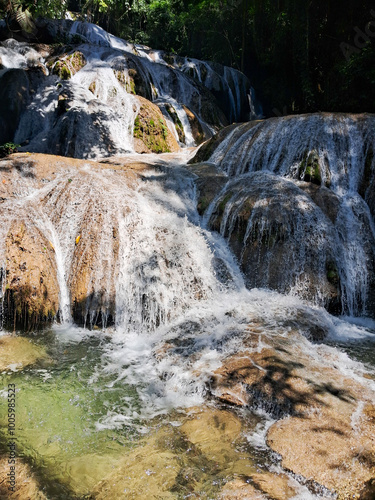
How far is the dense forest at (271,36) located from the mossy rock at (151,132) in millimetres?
4166

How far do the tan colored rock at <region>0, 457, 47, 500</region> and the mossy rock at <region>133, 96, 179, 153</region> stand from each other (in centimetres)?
968

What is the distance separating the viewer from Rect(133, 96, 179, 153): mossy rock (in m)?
11.7

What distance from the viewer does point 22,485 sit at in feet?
8.79

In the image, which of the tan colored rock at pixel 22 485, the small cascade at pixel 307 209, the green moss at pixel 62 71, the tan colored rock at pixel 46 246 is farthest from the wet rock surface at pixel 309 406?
the green moss at pixel 62 71

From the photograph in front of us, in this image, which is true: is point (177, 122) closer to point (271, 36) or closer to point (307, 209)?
point (307, 209)

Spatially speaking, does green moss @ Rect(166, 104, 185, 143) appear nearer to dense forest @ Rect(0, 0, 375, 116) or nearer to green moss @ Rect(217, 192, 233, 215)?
dense forest @ Rect(0, 0, 375, 116)

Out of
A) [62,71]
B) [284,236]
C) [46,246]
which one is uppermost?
[62,71]

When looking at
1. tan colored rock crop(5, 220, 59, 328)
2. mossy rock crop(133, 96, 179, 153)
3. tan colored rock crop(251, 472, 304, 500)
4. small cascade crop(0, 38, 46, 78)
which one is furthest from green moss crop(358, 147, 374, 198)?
small cascade crop(0, 38, 46, 78)

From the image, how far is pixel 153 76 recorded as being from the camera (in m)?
15.1

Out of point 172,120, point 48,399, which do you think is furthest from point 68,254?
point 172,120

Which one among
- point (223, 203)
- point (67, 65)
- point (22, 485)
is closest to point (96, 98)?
point (67, 65)

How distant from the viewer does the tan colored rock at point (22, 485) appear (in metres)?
2.59

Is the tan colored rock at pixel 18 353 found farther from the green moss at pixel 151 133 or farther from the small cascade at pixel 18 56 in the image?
the small cascade at pixel 18 56

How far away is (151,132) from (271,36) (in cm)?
1188
